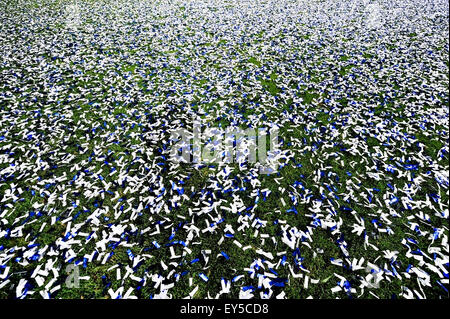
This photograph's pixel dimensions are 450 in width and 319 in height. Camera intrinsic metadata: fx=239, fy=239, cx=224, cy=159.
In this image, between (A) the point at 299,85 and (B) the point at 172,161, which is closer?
(B) the point at 172,161

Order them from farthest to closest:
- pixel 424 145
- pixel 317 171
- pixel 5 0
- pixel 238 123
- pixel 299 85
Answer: pixel 5 0
pixel 299 85
pixel 238 123
pixel 424 145
pixel 317 171

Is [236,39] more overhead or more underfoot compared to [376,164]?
more overhead

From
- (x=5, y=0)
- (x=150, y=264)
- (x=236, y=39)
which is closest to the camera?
(x=150, y=264)

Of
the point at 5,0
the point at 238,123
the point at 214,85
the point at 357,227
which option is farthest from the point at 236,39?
the point at 5,0

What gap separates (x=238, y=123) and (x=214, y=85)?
2.29 meters

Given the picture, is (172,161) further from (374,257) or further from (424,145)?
(424,145)

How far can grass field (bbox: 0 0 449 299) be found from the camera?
365 cm

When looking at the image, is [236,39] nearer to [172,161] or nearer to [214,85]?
[214,85]

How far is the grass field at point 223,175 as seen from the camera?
12.0 ft

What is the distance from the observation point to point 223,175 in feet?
16.7

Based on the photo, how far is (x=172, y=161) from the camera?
5410 mm
